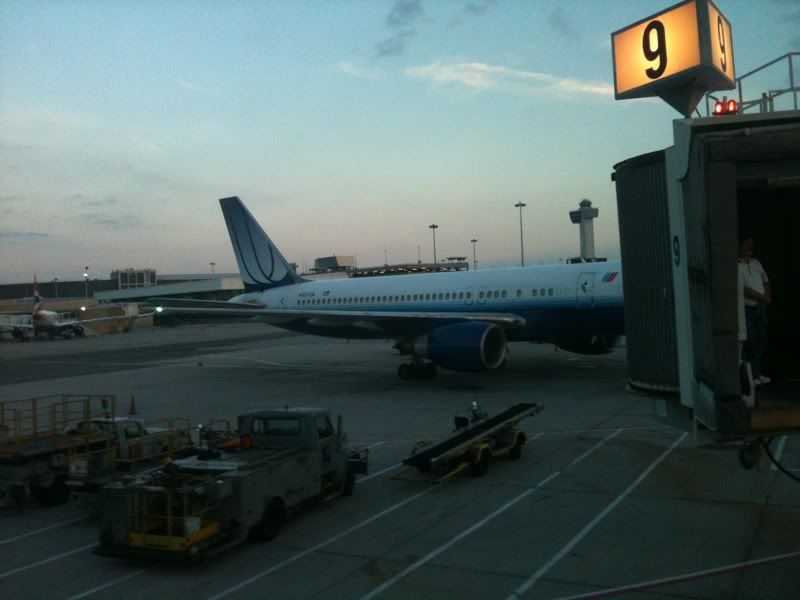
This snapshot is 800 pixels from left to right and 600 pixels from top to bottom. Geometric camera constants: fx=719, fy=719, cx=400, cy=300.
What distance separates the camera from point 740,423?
529 centimetres

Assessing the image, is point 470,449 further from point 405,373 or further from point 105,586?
point 405,373

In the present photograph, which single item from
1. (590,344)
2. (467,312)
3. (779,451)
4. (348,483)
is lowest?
(779,451)

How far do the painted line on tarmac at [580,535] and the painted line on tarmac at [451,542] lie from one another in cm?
126

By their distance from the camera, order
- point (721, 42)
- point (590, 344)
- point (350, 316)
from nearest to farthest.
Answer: point (721, 42) → point (350, 316) → point (590, 344)

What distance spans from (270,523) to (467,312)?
16.7 metres

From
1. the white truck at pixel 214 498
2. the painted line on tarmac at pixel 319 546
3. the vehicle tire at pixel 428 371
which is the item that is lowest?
the painted line on tarmac at pixel 319 546

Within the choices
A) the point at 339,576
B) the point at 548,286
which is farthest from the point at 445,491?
the point at 548,286

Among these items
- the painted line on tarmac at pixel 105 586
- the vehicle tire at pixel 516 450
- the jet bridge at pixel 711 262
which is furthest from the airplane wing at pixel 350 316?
the painted line on tarmac at pixel 105 586

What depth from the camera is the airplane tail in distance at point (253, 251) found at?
108 feet


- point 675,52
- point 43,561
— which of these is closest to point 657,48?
point 675,52

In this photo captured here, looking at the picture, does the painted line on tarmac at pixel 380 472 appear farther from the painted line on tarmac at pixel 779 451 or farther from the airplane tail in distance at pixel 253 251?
the airplane tail in distance at pixel 253 251

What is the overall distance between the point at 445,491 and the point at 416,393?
10.6 meters

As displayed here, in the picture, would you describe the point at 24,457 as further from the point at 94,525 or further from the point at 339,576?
the point at 339,576

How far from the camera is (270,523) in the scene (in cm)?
941
